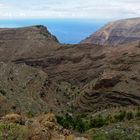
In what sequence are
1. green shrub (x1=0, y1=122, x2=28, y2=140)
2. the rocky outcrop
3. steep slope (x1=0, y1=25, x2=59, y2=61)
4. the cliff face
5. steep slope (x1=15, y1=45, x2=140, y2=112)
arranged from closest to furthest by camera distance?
green shrub (x1=0, y1=122, x2=28, y2=140) < the rocky outcrop < the cliff face < steep slope (x1=15, y1=45, x2=140, y2=112) < steep slope (x1=0, y1=25, x2=59, y2=61)

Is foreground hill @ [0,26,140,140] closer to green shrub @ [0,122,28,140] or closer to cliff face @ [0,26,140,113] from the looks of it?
cliff face @ [0,26,140,113]

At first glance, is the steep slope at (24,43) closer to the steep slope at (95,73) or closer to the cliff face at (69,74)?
the cliff face at (69,74)

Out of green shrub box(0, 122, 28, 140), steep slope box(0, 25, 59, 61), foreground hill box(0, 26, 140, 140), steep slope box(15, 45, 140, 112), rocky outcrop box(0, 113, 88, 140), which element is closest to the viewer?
green shrub box(0, 122, 28, 140)

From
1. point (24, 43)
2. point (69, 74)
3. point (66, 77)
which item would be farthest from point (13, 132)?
point (24, 43)

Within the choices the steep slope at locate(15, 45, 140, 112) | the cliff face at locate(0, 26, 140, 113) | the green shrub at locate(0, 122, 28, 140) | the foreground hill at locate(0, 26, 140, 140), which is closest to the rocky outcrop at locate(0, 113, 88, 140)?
the green shrub at locate(0, 122, 28, 140)

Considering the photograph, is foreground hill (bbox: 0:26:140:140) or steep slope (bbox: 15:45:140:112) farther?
steep slope (bbox: 15:45:140:112)

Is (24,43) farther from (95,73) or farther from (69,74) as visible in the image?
(95,73)

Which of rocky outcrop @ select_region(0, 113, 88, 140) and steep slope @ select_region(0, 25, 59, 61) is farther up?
rocky outcrop @ select_region(0, 113, 88, 140)

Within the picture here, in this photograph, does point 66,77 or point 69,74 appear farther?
point 69,74

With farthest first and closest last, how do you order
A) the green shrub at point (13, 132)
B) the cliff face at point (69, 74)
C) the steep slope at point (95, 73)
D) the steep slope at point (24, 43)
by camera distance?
the steep slope at point (24, 43), the steep slope at point (95, 73), the cliff face at point (69, 74), the green shrub at point (13, 132)

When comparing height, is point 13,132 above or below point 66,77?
above

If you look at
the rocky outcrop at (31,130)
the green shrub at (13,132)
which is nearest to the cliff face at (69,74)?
the rocky outcrop at (31,130)

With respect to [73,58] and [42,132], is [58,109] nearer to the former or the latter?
[73,58]

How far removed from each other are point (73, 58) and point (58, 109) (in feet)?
147
